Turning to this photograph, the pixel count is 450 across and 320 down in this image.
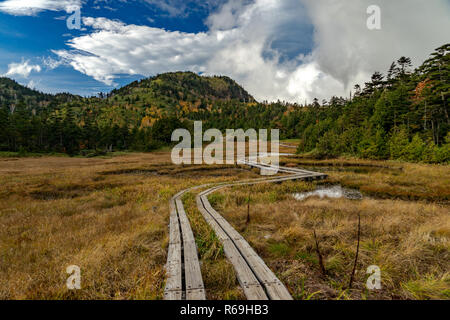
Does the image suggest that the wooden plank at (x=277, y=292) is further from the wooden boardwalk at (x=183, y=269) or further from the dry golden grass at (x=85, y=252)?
the wooden boardwalk at (x=183, y=269)

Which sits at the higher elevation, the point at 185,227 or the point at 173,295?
the point at 173,295

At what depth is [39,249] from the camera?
6570 millimetres

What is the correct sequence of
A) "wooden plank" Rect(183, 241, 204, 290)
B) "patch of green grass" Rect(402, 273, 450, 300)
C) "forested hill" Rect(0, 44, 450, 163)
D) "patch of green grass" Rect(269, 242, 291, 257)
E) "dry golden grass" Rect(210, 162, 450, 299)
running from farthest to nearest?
"forested hill" Rect(0, 44, 450, 163) → "patch of green grass" Rect(269, 242, 291, 257) → "dry golden grass" Rect(210, 162, 450, 299) → "wooden plank" Rect(183, 241, 204, 290) → "patch of green grass" Rect(402, 273, 450, 300)

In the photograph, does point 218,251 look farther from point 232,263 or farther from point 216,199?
point 216,199

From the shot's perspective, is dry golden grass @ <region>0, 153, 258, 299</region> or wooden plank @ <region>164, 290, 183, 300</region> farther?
dry golden grass @ <region>0, 153, 258, 299</region>

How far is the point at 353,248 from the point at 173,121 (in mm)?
90303

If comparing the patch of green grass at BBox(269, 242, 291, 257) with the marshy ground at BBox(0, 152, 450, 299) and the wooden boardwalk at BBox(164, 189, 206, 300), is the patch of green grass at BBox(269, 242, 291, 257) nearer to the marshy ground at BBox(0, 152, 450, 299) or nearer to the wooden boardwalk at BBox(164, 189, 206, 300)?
the marshy ground at BBox(0, 152, 450, 299)

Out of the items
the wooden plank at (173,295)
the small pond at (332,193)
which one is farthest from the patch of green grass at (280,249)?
the small pond at (332,193)

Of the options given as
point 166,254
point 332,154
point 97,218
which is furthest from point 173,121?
point 166,254

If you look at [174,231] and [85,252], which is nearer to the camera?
[85,252]

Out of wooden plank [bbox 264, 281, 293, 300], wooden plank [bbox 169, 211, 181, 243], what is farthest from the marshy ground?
wooden plank [bbox 264, 281, 293, 300]

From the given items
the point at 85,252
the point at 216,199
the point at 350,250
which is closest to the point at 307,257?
the point at 350,250

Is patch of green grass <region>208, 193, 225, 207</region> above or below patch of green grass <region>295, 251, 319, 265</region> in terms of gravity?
below
